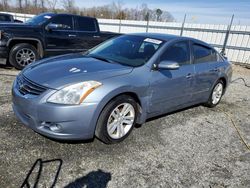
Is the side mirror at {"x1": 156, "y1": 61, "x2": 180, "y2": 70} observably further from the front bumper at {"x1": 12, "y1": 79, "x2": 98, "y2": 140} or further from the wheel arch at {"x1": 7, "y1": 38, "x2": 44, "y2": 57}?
the wheel arch at {"x1": 7, "y1": 38, "x2": 44, "y2": 57}

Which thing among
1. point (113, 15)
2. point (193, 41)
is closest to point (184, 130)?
point (193, 41)

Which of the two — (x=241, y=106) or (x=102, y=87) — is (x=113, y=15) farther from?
(x=102, y=87)

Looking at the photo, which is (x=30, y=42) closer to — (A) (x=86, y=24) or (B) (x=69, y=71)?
(A) (x=86, y=24)

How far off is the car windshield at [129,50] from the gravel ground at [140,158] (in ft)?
3.70

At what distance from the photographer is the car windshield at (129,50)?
12.9 ft

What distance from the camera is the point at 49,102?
9.72 feet

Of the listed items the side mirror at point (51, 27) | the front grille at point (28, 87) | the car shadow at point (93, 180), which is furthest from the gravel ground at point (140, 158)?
Result: the side mirror at point (51, 27)

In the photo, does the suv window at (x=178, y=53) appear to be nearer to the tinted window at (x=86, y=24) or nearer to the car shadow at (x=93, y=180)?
the car shadow at (x=93, y=180)

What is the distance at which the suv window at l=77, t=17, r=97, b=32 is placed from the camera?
27.9 ft

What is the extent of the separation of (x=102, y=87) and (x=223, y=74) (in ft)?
11.3

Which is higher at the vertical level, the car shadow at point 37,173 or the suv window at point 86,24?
the suv window at point 86,24

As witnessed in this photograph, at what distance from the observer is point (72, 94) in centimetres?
301

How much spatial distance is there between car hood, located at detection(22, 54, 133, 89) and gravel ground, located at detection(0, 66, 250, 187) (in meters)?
0.85

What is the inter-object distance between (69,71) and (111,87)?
622 mm
